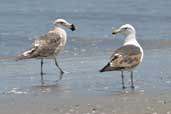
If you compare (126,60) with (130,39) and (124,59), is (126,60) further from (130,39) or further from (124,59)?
(130,39)

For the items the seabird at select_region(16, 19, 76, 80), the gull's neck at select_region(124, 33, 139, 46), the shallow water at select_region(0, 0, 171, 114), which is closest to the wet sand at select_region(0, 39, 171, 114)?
the shallow water at select_region(0, 0, 171, 114)

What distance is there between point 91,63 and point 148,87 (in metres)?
2.46

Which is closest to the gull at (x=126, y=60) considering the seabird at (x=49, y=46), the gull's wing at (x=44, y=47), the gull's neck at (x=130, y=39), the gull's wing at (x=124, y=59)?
the gull's wing at (x=124, y=59)

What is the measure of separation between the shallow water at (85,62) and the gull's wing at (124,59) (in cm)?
29

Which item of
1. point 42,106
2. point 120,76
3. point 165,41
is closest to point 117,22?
point 165,41

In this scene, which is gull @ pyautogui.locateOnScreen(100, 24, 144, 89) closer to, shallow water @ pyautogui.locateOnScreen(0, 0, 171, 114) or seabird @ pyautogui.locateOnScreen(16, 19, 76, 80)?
shallow water @ pyautogui.locateOnScreen(0, 0, 171, 114)

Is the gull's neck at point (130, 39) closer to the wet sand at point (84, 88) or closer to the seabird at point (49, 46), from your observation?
the wet sand at point (84, 88)

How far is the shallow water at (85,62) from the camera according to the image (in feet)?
31.2

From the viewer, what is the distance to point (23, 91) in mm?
10547

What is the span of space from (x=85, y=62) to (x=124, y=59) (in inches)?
84.8

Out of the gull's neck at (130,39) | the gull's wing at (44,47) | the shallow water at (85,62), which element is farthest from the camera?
the gull's wing at (44,47)

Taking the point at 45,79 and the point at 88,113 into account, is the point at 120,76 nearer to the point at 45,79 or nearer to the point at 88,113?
the point at 45,79

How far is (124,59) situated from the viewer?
11039 mm

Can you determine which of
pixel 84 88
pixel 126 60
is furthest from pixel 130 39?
pixel 84 88
